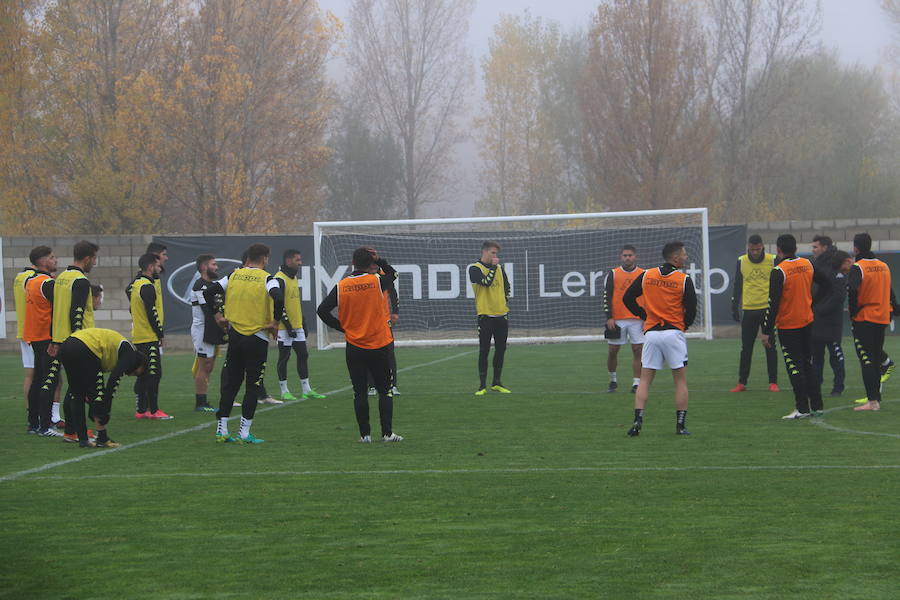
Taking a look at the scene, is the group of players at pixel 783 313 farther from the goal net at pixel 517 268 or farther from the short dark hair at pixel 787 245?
the goal net at pixel 517 268

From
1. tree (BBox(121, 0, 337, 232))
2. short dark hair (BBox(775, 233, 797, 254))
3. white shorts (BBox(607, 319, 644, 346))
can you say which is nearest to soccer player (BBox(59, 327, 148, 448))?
short dark hair (BBox(775, 233, 797, 254))

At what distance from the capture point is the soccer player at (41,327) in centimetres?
1156

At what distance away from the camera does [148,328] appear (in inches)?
513

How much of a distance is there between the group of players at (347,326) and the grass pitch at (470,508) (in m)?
0.47

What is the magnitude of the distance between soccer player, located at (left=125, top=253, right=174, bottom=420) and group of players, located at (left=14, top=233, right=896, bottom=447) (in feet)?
0.06

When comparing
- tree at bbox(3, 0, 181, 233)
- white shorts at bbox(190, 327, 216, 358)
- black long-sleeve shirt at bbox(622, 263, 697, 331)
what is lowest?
white shorts at bbox(190, 327, 216, 358)

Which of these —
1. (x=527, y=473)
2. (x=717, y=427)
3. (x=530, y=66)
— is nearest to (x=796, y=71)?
(x=530, y=66)

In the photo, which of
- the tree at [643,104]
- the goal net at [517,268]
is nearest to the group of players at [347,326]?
the goal net at [517,268]

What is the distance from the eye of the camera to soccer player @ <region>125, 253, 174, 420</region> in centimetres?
1277

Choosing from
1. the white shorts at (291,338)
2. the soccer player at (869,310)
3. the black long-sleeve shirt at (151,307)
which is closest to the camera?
the soccer player at (869,310)

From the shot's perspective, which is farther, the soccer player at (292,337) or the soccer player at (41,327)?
the soccer player at (292,337)

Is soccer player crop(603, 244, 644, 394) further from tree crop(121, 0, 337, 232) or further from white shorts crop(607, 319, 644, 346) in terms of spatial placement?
tree crop(121, 0, 337, 232)

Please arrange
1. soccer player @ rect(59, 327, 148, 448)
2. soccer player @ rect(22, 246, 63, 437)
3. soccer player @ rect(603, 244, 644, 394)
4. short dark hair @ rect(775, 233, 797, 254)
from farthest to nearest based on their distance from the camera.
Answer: soccer player @ rect(603, 244, 644, 394), short dark hair @ rect(775, 233, 797, 254), soccer player @ rect(22, 246, 63, 437), soccer player @ rect(59, 327, 148, 448)

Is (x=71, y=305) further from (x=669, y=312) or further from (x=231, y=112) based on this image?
(x=231, y=112)
